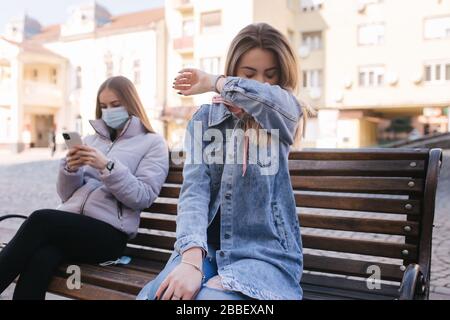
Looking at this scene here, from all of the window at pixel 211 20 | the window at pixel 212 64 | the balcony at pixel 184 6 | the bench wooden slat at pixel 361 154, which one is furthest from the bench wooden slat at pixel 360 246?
the balcony at pixel 184 6

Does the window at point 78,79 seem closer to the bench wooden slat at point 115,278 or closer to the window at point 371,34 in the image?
the window at point 371,34

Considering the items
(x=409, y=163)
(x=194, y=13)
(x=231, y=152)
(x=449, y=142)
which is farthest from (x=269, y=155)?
(x=194, y=13)

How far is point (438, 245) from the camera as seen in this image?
222 inches

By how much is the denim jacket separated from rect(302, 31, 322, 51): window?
2840 cm

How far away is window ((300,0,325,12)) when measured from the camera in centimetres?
2911

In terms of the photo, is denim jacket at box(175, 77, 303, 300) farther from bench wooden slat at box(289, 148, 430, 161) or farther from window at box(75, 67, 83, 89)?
window at box(75, 67, 83, 89)

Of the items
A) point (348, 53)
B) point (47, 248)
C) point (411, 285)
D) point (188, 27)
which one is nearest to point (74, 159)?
point (47, 248)

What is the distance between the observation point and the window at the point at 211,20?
28.6 meters

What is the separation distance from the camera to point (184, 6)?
1180 inches

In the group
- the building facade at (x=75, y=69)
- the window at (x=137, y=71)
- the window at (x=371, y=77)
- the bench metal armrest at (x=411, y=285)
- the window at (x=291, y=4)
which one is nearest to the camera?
the bench metal armrest at (x=411, y=285)

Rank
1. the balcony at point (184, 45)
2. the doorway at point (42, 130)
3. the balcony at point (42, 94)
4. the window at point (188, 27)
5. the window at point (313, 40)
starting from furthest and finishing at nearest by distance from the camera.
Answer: the doorway at point (42, 130), the balcony at point (42, 94), the window at point (188, 27), the balcony at point (184, 45), the window at point (313, 40)
